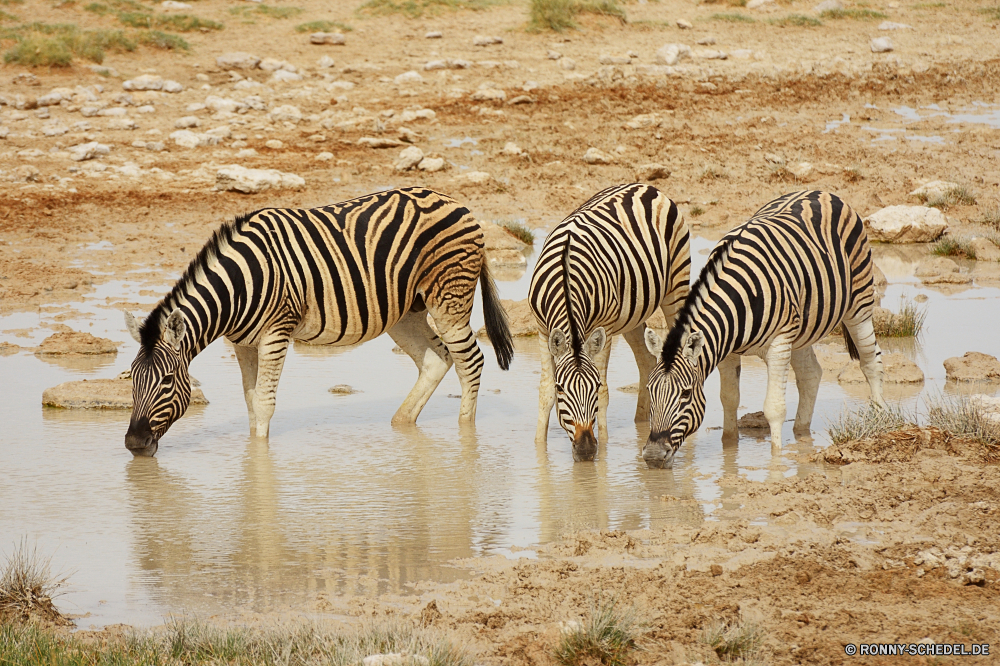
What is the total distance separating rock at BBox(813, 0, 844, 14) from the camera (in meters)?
33.0

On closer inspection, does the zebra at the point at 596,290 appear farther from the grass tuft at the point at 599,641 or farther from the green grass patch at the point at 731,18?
the green grass patch at the point at 731,18

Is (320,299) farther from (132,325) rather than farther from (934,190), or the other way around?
(934,190)

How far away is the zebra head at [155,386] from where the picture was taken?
292 inches

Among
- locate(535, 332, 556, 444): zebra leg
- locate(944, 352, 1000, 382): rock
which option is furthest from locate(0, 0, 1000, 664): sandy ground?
locate(944, 352, 1000, 382): rock

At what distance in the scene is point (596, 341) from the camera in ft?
24.2

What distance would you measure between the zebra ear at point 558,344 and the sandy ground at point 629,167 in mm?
1319

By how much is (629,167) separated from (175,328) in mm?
11479

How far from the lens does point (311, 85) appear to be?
23141mm

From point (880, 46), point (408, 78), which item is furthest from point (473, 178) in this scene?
point (880, 46)

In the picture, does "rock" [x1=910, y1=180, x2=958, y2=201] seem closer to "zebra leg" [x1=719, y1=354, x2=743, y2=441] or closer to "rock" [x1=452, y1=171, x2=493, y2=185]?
"rock" [x1=452, y1=171, x2=493, y2=185]

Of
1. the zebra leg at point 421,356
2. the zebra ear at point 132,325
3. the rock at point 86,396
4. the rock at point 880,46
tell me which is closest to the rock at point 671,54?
the rock at point 880,46

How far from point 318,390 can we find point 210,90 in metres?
14.4

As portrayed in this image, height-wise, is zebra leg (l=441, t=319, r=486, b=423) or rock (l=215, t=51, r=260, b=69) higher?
rock (l=215, t=51, r=260, b=69)

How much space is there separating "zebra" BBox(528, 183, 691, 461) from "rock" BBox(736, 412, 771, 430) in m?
0.72
